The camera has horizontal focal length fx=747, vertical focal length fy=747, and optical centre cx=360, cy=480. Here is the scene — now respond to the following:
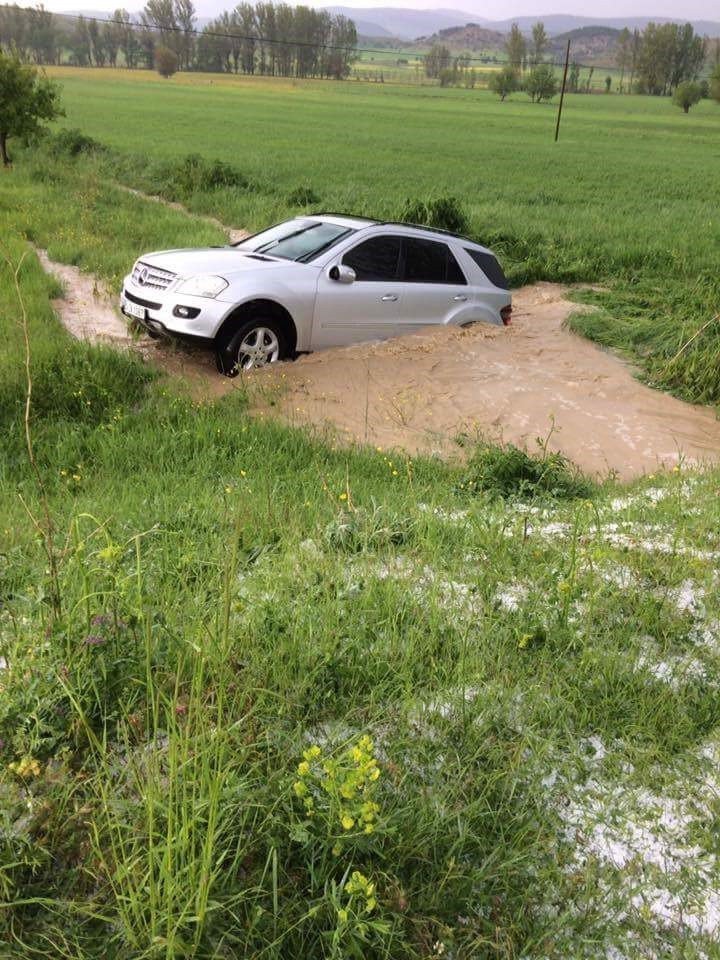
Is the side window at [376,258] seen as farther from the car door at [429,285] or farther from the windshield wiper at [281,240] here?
the windshield wiper at [281,240]

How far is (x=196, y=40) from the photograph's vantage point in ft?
483

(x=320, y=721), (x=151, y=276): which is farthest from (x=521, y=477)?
(x=151, y=276)

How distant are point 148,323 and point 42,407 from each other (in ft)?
5.49

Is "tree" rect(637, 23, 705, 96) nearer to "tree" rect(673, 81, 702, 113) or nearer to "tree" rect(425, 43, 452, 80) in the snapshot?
"tree" rect(425, 43, 452, 80)

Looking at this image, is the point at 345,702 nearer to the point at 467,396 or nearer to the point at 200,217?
the point at 467,396

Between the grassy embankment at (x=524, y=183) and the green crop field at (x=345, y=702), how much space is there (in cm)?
612

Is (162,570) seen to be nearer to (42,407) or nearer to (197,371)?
(42,407)

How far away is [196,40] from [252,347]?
→ 166012 millimetres

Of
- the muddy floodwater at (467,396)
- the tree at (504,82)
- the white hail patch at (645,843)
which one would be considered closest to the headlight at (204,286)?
the muddy floodwater at (467,396)

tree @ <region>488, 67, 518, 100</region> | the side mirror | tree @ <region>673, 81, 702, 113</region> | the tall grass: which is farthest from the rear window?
tree @ <region>488, 67, 518, 100</region>

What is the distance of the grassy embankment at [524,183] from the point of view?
38.7ft

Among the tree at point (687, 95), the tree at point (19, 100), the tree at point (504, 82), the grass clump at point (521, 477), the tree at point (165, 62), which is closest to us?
the grass clump at point (521, 477)

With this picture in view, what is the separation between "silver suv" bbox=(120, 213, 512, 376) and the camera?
25.7 feet

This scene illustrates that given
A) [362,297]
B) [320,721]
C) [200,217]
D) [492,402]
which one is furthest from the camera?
[200,217]
